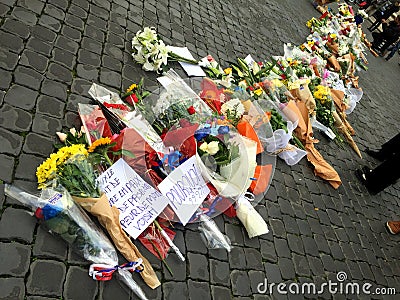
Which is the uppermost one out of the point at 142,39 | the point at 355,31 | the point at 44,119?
the point at 355,31

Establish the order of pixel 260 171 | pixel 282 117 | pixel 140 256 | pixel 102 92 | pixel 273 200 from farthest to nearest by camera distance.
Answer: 1. pixel 282 117
2. pixel 273 200
3. pixel 260 171
4. pixel 102 92
5. pixel 140 256

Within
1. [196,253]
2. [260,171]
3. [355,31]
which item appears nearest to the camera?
[196,253]

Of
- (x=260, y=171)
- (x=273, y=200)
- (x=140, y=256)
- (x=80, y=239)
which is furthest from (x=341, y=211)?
(x=80, y=239)

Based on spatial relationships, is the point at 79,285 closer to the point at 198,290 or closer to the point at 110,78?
the point at 198,290

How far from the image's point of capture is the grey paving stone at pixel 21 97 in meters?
2.88

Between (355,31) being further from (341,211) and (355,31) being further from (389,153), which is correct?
(341,211)

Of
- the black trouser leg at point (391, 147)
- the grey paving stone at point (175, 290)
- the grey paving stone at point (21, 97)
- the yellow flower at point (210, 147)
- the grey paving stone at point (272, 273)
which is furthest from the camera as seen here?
the black trouser leg at point (391, 147)

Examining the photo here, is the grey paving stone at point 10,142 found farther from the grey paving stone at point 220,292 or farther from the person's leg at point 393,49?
the person's leg at point 393,49

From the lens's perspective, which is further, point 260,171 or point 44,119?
point 260,171

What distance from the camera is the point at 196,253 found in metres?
2.92

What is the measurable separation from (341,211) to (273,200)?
1.32 m

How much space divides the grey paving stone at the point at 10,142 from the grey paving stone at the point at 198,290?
1.64 m

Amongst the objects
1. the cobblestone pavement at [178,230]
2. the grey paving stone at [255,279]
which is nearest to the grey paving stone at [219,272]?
the cobblestone pavement at [178,230]

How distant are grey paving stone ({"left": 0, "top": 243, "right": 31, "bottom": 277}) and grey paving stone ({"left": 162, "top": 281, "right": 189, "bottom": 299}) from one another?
95 cm
